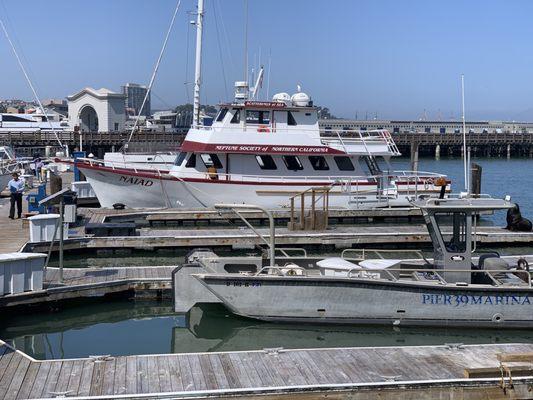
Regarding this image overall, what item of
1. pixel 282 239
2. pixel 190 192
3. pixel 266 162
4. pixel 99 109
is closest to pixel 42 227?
pixel 282 239

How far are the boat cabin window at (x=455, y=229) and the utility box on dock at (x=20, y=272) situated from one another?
7.33m

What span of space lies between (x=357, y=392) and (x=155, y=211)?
16.4 m

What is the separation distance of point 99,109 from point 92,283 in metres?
62.0

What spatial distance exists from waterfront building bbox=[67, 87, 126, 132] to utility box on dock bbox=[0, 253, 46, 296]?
60.7 meters

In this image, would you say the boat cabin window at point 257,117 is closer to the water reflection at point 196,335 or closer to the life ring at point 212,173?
the life ring at point 212,173

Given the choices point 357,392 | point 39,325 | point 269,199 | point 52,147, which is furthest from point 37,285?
point 52,147

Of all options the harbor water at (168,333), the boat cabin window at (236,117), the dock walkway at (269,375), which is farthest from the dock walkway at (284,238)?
the dock walkway at (269,375)

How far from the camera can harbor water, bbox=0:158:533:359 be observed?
12.4 metres

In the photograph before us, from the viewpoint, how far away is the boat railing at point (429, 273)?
1254cm

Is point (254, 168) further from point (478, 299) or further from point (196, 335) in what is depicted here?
point (478, 299)

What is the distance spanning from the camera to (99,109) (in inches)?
2901

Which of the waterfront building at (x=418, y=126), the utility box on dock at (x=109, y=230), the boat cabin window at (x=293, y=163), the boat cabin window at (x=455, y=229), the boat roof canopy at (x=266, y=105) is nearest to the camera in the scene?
the boat cabin window at (x=455, y=229)

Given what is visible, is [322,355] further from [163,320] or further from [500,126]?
[500,126]

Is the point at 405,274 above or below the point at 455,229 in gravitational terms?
below
